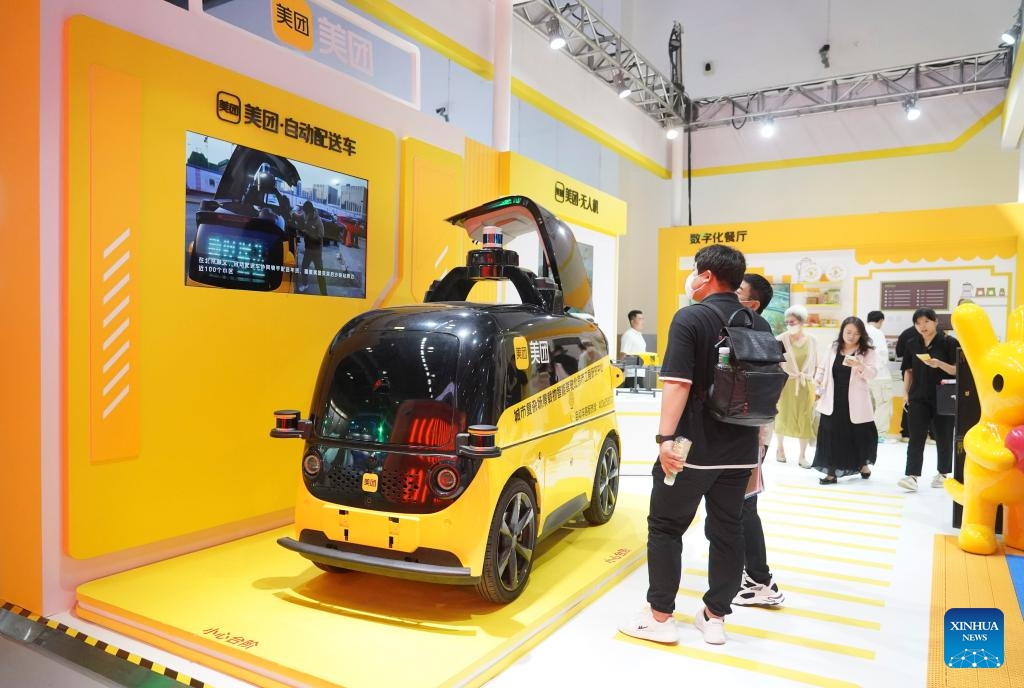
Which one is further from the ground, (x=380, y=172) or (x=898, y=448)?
(x=380, y=172)

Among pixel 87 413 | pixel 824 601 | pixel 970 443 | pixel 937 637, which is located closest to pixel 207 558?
pixel 87 413

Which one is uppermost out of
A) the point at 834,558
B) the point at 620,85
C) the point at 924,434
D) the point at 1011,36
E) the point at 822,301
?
the point at 1011,36

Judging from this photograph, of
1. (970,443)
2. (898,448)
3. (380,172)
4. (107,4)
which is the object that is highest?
(107,4)

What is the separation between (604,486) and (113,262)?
9.76 ft

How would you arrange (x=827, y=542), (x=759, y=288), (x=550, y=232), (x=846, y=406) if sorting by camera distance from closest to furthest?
1. (x=759, y=288)
2. (x=550, y=232)
3. (x=827, y=542)
4. (x=846, y=406)

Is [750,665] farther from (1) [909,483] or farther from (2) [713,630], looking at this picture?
(1) [909,483]

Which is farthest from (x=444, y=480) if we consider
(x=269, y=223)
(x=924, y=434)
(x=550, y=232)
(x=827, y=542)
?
(x=924, y=434)

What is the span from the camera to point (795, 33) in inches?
483

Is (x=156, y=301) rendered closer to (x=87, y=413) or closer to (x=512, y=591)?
(x=87, y=413)

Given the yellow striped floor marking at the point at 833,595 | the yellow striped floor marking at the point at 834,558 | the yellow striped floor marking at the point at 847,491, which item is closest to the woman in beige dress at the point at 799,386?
the yellow striped floor marking at the point at 847,491

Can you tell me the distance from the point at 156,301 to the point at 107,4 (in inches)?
55.4

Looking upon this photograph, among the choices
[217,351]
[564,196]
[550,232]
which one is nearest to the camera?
[217,351]

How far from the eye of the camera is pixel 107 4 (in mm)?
3330

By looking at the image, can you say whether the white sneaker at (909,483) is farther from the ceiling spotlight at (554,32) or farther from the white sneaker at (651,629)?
the ceiling spotlight at (554,32)
